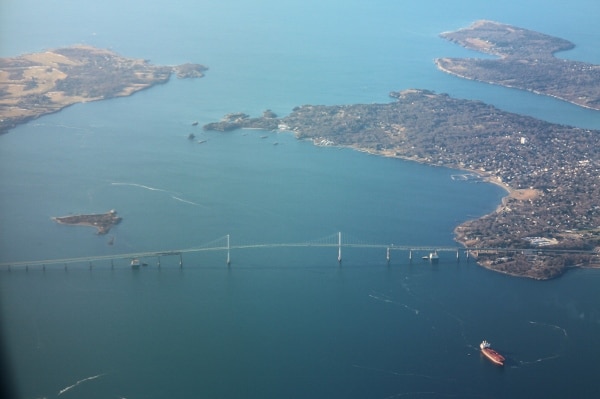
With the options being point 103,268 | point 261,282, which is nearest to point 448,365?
point 261,282

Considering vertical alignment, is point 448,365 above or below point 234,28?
below

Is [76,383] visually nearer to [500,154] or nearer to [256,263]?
[256,263]

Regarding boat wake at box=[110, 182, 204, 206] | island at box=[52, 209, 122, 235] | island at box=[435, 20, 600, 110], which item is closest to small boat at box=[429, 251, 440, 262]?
boat wake at box=[110, 182, 204, 206]

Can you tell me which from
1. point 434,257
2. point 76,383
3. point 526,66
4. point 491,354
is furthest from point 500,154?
point 76,383

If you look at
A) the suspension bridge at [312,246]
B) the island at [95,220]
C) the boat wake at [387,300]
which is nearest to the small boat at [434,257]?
the suspension bridge at [312,246]

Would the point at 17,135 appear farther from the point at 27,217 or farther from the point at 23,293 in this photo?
the point at 23,293

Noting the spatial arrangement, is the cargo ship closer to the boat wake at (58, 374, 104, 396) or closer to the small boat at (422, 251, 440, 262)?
the small boat at (422, 251, 440, 262)
